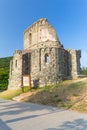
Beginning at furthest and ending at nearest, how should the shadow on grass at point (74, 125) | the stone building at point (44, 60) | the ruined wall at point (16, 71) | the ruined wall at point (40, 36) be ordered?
the ruined wall at point (40, 36)
the ruined wall at point (16, 71)
the stone building at point (44, 60)
the shadow on grass at point (74, 125)

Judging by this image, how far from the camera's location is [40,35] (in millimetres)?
33219

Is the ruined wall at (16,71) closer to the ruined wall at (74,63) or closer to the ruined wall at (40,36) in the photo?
the ruined wall at (40,36)

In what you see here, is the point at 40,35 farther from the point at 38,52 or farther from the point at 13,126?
the point at 13,126

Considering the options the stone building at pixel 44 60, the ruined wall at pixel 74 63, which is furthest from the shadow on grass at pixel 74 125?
the ruined wall at pixel 74 63

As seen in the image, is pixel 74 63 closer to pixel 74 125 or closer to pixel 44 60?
pixel 44 60

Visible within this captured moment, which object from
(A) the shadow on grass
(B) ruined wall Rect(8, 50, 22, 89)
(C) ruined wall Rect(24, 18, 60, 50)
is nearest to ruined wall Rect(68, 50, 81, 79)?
(C) ruined wall Rect(24, 18, 60, 50)

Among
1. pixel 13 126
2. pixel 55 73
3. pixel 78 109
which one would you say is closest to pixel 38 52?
pixel 55 73

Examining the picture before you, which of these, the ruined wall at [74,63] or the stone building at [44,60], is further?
the ruined wall at [74,63]

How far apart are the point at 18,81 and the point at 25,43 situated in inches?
316

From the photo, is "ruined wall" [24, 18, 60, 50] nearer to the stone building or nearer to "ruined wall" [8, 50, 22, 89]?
the stone building

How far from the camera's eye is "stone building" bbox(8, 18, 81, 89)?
2875 cm

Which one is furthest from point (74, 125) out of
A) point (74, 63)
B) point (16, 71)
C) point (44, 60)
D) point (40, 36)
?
point (40, 36)

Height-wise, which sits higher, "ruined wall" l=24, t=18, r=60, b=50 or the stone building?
"ruined wall" l=24, t=18, r=60, b=50

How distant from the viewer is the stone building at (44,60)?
28.8 metres
